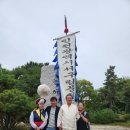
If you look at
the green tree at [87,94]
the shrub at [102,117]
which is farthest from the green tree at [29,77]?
the shrub at [102,117]

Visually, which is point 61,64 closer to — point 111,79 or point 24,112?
point 24,112

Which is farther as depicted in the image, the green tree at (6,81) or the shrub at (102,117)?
the shrub at (102,117)

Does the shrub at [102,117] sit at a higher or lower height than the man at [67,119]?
higher

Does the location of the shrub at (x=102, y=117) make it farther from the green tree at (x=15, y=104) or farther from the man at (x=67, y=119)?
the man at (x=67, y=119)

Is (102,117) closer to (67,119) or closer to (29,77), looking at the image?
(29,77)

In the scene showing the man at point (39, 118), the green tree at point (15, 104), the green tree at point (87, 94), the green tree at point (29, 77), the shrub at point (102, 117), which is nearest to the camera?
the man at point (39, 118)

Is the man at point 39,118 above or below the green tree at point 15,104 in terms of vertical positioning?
below

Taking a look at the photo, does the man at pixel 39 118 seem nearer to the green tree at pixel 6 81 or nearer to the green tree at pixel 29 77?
the green tree at pixel 6 81

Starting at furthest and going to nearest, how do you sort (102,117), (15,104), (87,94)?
(87,94)
(102,117)
(15,104)

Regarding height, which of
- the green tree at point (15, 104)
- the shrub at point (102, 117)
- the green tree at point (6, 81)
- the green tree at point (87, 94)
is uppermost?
the green tree at point (87, 94)

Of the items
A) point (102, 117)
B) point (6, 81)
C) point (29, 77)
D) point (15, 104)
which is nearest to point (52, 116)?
point (15, 104)

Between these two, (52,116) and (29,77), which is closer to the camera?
(52,116)

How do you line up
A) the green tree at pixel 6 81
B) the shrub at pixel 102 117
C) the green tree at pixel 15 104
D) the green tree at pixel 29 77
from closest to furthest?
the green tree at pixel 15 104, the green tree at pixel 6 81, the shrub at pixel 102 117, the green tree at pixel 29 77

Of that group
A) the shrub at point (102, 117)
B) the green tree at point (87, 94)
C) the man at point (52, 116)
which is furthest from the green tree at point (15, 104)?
the green tree at point (87, 94)
